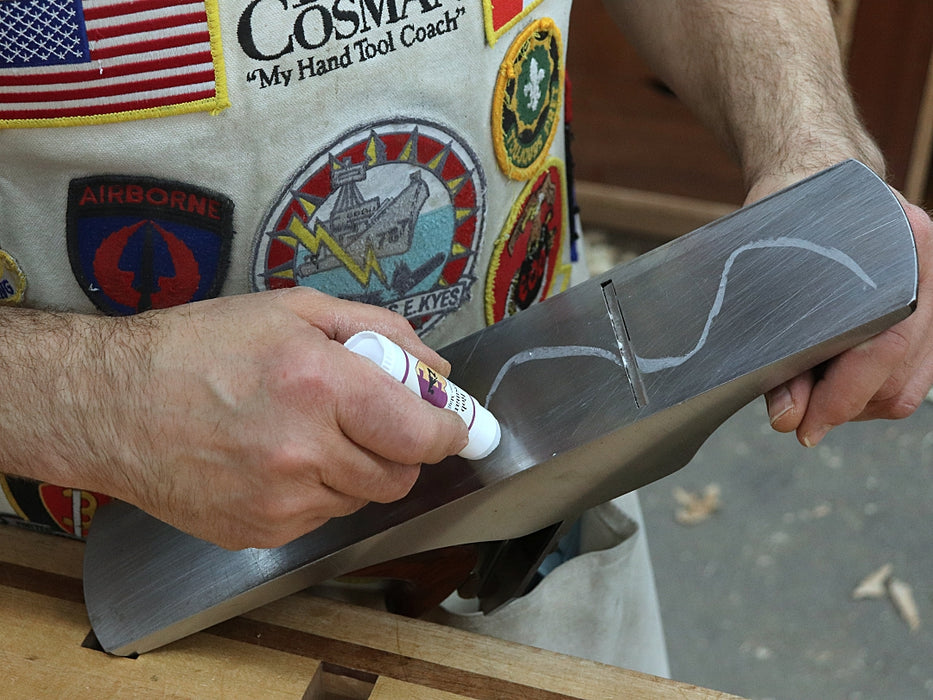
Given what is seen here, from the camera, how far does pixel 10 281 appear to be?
75 cm

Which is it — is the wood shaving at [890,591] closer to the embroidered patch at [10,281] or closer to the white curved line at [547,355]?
the white curved line at [547,355]

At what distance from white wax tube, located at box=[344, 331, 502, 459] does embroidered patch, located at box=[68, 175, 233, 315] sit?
0.57ft

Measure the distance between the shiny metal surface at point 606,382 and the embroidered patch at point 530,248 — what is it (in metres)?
0.15

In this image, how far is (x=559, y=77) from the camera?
91 centimetres

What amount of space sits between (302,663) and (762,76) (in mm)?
724

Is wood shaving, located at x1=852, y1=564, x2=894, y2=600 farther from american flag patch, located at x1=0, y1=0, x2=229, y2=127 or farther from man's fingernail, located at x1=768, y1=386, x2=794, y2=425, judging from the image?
american flag patch, located at x1=0, y1=0, x2=229, y2=127

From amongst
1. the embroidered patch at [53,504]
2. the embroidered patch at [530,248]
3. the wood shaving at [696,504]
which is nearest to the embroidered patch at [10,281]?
the embroidered patch at [53,504]

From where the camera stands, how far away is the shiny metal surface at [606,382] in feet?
2.16

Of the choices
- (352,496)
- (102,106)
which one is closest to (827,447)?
(352,496)

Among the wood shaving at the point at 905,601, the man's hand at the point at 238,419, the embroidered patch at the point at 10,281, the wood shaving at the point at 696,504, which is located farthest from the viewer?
the wood shaving at the point at 696,504

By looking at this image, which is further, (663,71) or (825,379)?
(663,71)

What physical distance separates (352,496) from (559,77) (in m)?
0.48

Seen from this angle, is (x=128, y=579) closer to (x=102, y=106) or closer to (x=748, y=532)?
(x=102, y=106)

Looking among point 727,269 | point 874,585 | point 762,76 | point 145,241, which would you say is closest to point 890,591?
point 874,585
